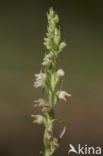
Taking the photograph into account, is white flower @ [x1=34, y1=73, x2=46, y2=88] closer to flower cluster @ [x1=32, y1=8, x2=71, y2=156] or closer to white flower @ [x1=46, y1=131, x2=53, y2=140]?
flower cluster @ [x1=32, y1=8, x2=71, y2=156]

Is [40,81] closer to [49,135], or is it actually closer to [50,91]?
[50,91]

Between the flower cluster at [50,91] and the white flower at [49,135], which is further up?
the flower cluster at [50,91]

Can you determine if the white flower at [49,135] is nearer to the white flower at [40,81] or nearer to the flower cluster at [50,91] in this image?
the flower cluster at [50,91]

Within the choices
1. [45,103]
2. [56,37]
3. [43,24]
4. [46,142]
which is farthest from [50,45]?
[43,24]

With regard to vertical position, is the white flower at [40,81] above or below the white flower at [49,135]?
above

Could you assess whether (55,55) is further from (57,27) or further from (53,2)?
(53,2)

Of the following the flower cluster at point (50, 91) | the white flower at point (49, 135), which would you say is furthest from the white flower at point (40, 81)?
the white flower at point (49, 135)

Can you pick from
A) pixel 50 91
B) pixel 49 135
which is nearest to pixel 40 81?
pixel 50 91

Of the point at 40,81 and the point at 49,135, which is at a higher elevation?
the point at 40,81

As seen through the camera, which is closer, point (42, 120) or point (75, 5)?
point (42, 120)

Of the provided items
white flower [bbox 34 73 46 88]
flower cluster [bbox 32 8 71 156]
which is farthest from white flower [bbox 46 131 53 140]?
white flower [bbox 34 73 46 88]

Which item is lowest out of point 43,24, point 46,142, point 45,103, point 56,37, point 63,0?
point 46,142
